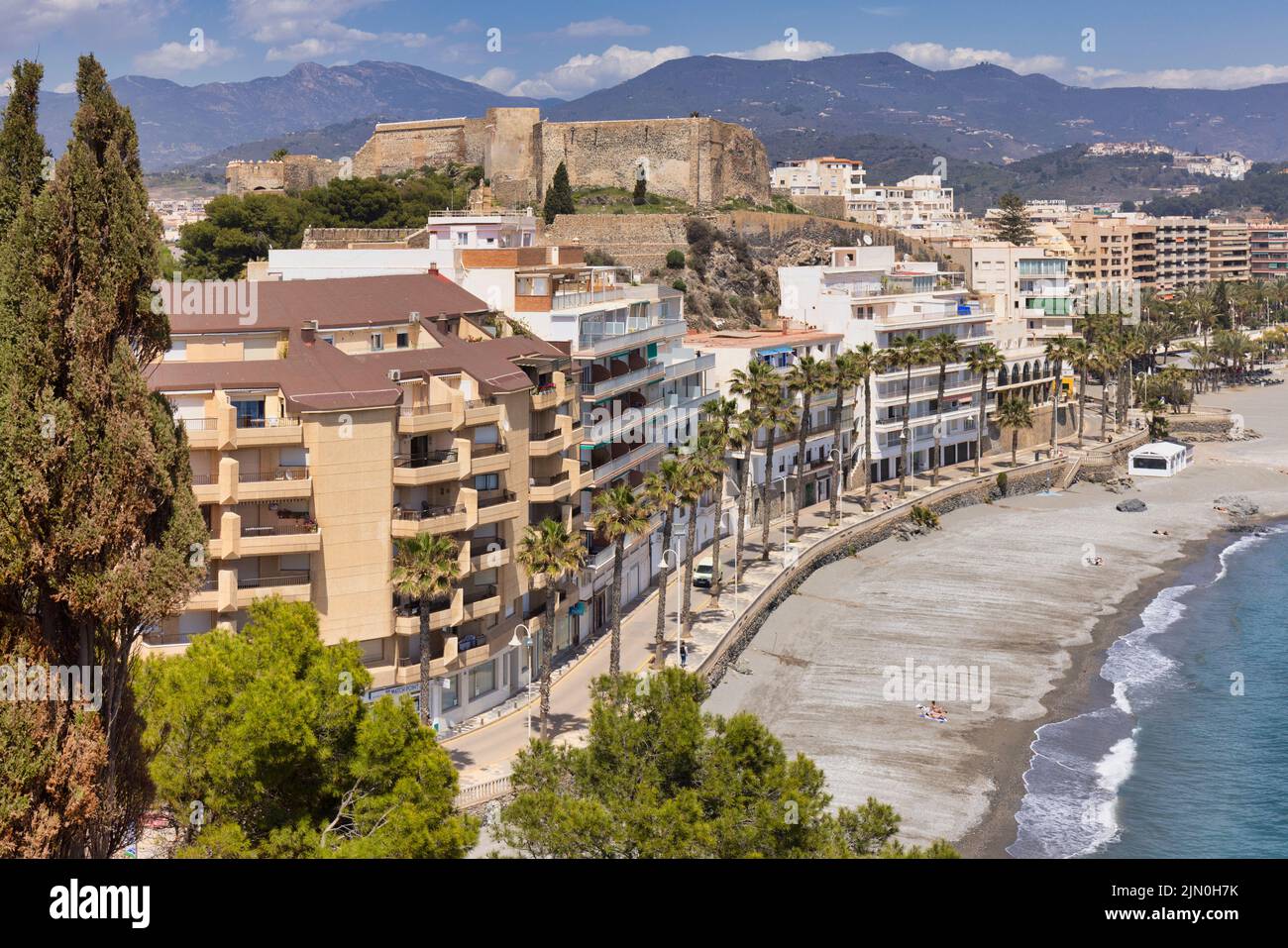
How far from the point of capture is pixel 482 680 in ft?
147

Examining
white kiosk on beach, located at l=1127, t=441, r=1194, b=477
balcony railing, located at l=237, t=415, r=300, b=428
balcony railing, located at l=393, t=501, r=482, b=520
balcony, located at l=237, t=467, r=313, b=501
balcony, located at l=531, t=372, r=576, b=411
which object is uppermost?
balcony, located at l=531, t=372, r=576, b=411

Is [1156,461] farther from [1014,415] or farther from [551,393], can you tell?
[551,393]

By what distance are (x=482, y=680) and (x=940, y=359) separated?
50.2m

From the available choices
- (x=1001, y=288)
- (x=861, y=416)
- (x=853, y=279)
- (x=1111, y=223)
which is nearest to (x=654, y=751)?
(x=861, y=416)

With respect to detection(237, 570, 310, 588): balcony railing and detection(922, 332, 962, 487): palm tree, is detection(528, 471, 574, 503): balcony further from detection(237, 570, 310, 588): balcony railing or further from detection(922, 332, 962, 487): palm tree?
detection(922, 332, 962, 487): palm tree

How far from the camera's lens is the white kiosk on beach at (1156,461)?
336ft

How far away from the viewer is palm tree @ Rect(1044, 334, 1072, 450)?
9981 centimetres

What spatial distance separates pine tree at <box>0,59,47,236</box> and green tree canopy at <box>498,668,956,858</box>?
41.9ft

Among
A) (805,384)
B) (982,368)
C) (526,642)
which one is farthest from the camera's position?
(982,368)

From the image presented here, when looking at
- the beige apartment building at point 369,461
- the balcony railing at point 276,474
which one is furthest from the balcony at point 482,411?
the balcony railing at point 276,474

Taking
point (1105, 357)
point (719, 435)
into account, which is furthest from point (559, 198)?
point (719, 435)

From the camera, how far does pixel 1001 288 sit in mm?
130875

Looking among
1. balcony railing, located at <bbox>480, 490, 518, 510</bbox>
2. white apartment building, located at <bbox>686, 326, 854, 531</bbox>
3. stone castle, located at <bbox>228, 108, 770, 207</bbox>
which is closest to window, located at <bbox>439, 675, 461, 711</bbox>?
balcony railing, located at <bbox>480, 490, 518, 510</bbox>
